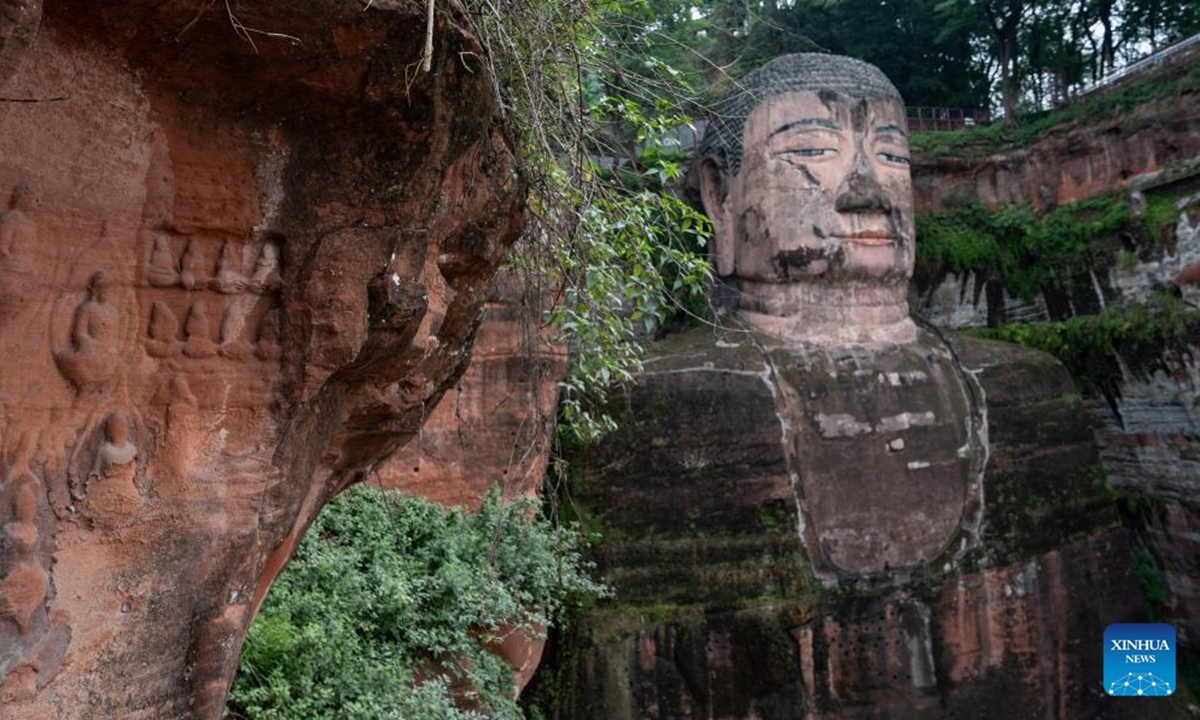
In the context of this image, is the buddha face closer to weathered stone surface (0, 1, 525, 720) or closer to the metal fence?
weathered stone surface (0, 1, 525, 720)

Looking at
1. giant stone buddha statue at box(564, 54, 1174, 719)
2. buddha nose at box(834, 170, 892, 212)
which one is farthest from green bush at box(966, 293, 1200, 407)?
buddha nose at box(834, 170, 892, 212)

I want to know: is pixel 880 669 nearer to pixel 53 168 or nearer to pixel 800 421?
pixel 800 421

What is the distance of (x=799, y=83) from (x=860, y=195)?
123 cm

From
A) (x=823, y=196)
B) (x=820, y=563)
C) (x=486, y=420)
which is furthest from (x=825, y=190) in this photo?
(x=486, y=420)

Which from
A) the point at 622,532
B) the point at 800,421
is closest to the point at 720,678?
the point at 622,532

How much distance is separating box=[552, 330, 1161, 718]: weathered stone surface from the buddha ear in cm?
111

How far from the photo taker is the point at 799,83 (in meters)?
8.55

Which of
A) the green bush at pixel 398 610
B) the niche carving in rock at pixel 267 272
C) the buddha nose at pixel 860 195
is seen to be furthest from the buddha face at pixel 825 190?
the niche carving in rock at pixel 267 272

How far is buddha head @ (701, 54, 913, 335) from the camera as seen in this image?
8359mm

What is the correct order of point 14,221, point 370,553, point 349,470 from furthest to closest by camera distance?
point 370,553 → point 349,470 → point 14,221

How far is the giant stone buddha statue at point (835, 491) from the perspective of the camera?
22.5 ft

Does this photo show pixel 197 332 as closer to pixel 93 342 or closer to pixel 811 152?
pixel 93 342

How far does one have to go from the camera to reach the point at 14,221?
2004 millimetres

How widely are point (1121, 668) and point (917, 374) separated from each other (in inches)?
115
